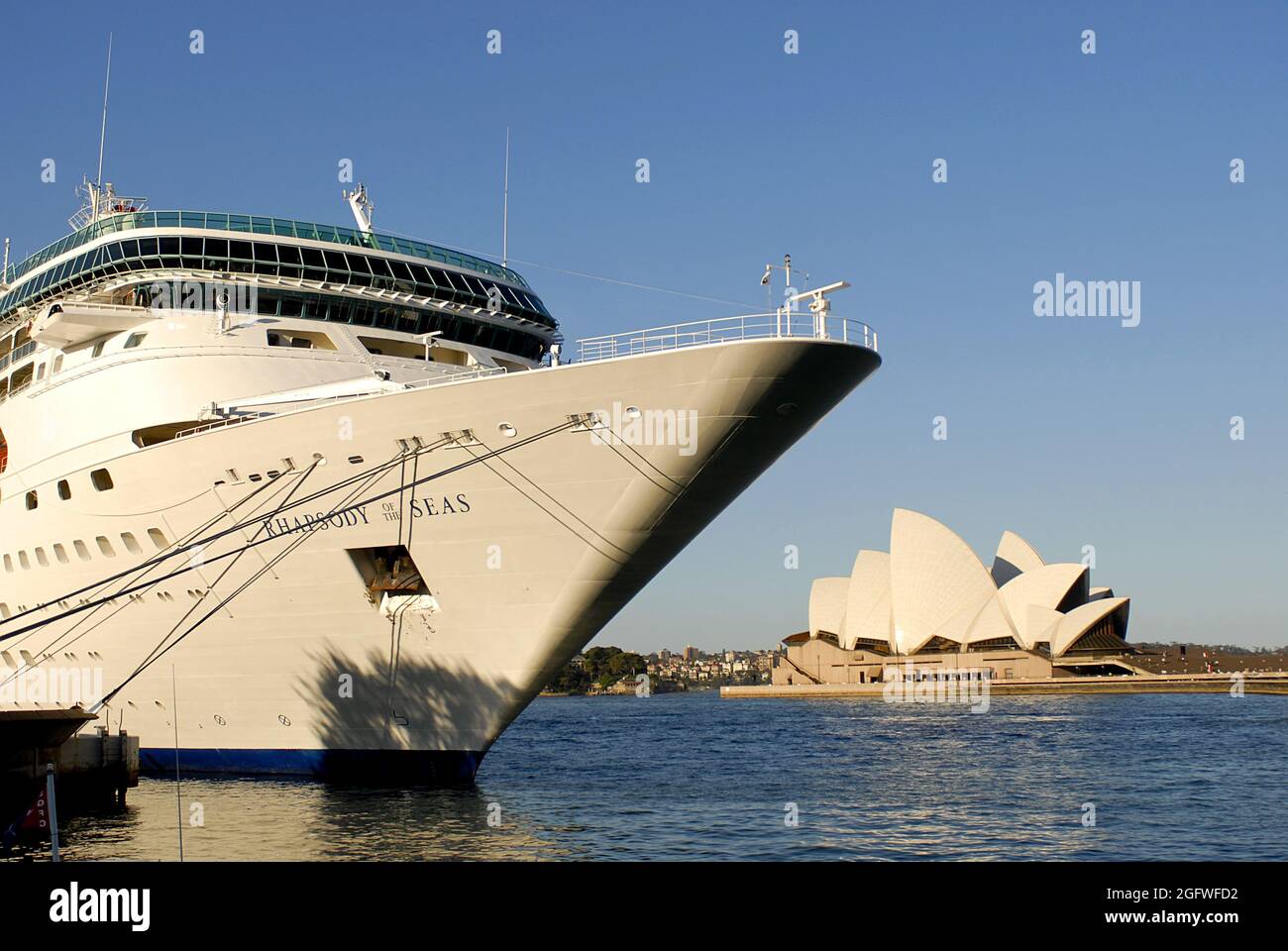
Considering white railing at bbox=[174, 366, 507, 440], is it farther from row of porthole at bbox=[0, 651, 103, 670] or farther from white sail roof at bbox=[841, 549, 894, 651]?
white sail roof at bbox=[841, 549, 894, 651]

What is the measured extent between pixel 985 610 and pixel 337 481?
7239 centimetres

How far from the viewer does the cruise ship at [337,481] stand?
1664cm

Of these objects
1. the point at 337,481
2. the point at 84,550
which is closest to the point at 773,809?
the point at 337,481

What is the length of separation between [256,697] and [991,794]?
13.0 m

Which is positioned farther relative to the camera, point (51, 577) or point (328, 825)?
point (51, 577)

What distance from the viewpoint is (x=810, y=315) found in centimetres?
1585

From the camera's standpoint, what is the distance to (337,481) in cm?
1803

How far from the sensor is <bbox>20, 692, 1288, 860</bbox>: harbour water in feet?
50.8

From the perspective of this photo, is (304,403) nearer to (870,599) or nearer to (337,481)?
(337,481)
